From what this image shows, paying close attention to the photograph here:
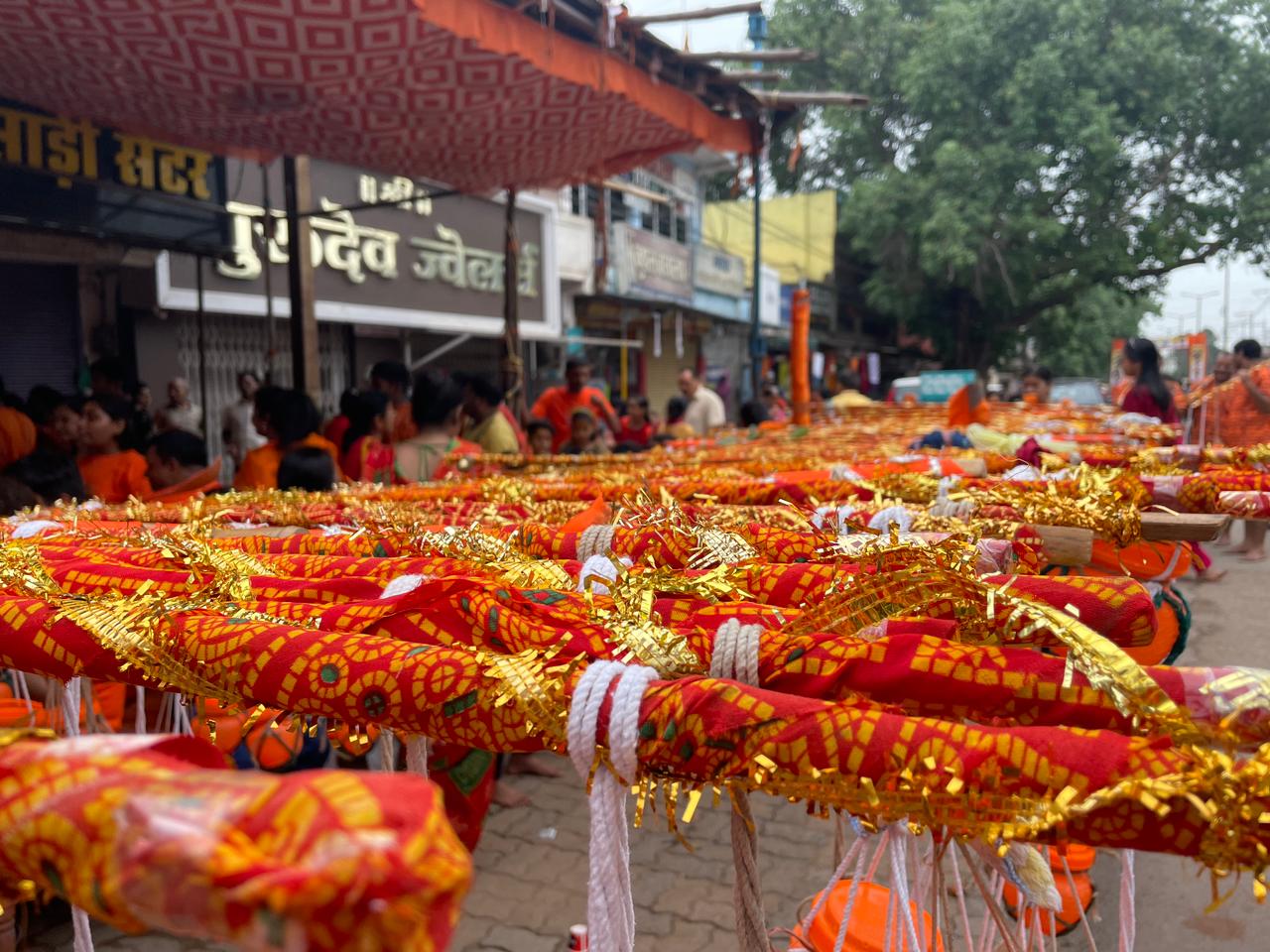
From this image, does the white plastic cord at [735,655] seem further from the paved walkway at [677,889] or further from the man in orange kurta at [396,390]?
the man in orange kurta at [396,390]

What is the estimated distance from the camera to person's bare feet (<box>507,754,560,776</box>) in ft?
11.4

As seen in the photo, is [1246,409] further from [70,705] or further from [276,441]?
[70,705]

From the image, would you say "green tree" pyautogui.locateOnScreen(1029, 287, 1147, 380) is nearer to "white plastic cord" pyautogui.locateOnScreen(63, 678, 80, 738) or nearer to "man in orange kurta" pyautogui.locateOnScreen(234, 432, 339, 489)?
"man in orange kurta" pyautogui.locateOnScreen(234, 432, 339, 489)

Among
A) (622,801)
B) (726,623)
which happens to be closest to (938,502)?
(726,623)

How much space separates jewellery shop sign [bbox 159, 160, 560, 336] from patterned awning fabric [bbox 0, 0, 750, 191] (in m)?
1.46

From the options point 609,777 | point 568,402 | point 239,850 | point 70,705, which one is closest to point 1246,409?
point 568,402

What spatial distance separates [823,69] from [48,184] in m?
18.1

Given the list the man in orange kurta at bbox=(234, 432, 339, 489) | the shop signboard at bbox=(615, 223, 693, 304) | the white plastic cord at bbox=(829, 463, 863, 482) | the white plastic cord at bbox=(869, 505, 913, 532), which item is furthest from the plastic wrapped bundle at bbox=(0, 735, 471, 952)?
the shop signboard at bbox=(615, 223, 693, 304)

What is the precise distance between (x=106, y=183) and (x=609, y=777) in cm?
513

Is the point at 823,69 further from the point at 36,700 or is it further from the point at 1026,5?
the point at 36,700

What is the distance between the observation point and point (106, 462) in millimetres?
3201

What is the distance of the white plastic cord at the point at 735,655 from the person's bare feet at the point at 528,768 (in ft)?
9.23

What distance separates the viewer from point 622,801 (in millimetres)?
772

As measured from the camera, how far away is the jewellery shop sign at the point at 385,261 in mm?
7031
